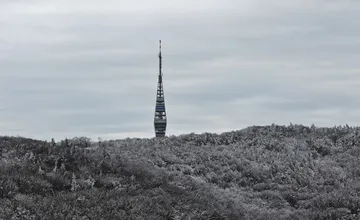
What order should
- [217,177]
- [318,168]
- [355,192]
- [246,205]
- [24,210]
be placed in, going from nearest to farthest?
1. [24,210]
2. [246,205]
3. [355,192]
4. [217,177]
5. [318,168]

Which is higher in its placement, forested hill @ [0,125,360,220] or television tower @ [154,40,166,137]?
television tower @ [154,40,166,137]

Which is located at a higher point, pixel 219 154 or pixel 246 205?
pixel 219 154

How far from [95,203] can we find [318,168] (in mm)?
12009

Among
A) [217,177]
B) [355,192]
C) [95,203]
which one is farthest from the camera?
[217,177]

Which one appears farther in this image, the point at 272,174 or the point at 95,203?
the point at 272,174

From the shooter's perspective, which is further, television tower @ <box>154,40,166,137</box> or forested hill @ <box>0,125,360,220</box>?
television tower @ <box>154,40,166,137</box>

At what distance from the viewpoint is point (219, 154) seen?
87.0 ft

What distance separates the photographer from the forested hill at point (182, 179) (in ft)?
54.3

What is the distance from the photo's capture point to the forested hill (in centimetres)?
1655

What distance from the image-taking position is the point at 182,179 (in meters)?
21.2

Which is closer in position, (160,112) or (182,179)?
(182,179)

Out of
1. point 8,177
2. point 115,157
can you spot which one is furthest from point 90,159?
point 8,177

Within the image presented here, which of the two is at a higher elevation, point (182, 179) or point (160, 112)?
point (160, 112)

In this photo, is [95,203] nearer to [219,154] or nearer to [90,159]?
[90,159]
